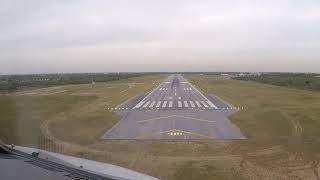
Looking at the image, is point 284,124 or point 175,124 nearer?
point 175,124

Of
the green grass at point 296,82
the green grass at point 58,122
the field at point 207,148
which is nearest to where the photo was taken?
the field at point 207,148

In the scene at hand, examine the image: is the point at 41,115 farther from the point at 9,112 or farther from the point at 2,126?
the point at 2,126

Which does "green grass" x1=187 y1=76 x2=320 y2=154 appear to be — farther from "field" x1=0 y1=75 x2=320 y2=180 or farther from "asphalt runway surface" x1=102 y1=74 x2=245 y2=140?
"asphalt runway surface" x1=102 y1=74 x2=245 y2=140

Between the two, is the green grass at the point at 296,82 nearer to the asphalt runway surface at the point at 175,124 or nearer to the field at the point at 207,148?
the asphalt runway surface at the point at 175,124

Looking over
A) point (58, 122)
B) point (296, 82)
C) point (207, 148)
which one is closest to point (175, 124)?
point (207, 148)

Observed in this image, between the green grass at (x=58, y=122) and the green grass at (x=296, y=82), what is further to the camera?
the green grass at (x=296, y=82)

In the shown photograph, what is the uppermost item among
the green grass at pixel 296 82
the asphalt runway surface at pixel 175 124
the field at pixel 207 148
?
the green grass at pixel 296 82

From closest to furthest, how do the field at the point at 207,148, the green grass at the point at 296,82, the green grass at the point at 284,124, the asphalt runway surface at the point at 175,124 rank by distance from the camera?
the field at the point at 207,148, the green grass at the point at 284,124, the asphalt runway surface at the point at 175,124, the green grass at the point at 296,82

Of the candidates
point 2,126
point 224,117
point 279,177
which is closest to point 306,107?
point 224,117

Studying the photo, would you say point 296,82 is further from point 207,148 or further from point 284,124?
point 207,148

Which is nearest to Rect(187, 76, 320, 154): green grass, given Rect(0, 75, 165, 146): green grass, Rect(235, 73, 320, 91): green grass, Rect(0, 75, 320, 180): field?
Rect(0, 75, 320, 180): field

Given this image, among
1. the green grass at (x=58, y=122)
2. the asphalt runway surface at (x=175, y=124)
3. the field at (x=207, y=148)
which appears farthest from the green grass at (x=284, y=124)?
the green grass at (x=58, y=122)
